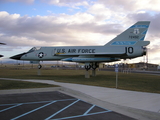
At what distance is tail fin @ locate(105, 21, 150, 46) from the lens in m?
21.9

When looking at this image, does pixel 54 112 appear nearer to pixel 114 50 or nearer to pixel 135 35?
pixel 114 50

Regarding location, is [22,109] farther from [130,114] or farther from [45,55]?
[45,55]

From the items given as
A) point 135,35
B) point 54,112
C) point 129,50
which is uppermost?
point 135,35

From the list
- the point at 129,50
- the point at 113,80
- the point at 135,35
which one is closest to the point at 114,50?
the point at 129,50

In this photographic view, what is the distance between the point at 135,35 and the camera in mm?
22078

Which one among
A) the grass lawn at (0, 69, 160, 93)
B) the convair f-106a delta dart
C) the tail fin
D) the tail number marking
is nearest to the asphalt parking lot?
the grass lawn at (0, 69, 160, 93)

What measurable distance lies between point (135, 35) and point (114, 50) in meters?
3.45

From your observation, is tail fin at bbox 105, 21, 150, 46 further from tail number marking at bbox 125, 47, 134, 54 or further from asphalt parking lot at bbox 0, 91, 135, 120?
asphalt parking lot at bbox 0, 91, 135, 120

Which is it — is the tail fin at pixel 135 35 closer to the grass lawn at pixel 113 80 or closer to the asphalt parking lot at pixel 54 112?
the grass lawn at pixel 113 80

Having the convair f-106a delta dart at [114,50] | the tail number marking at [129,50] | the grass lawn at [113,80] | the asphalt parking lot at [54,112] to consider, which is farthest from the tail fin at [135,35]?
the asphalt parking lot at [54,112]

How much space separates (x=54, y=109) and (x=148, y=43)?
18.5m

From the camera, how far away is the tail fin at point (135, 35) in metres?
21.9

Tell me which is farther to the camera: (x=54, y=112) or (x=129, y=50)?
(x=129, y=50)

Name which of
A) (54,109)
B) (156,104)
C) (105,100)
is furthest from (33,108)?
(156,104)
